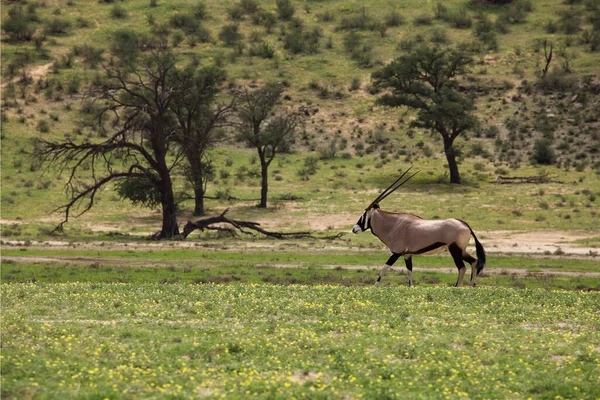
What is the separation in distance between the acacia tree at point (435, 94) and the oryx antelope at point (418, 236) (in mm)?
42278

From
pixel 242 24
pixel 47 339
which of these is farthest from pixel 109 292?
pixel 242 24

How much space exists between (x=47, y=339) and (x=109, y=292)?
22.4ft

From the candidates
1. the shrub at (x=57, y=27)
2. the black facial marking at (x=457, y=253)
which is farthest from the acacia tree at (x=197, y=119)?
the shrub at (x=57, y=27)

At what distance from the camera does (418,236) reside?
2506 centimetres

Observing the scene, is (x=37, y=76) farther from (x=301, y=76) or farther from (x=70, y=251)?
(x=70, y=251)

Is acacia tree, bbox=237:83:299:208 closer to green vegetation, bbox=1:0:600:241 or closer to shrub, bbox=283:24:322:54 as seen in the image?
green vegetation, bbox=1:0:600:241

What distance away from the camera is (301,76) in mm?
90875

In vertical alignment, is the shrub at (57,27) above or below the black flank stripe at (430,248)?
above

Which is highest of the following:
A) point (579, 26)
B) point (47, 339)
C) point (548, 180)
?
point (579, 26)

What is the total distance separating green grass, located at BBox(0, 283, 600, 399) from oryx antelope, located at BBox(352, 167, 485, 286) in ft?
9.08

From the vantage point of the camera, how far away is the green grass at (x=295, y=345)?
13.6 meters

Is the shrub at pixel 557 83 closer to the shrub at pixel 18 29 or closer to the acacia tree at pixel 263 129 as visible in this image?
the acacia tree at pixel 263 129

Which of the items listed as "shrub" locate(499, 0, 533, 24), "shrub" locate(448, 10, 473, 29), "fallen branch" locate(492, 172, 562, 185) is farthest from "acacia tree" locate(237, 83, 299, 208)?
"shrub" locate(499, 0, 533, 24)

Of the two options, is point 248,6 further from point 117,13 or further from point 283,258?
point 283,258
